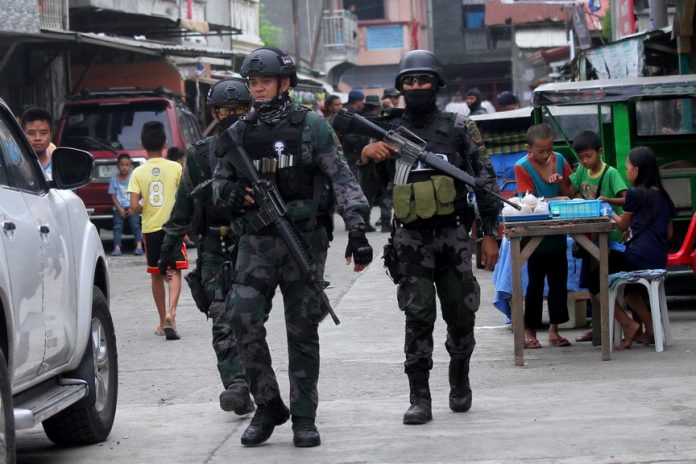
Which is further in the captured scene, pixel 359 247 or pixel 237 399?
pixel 237 399

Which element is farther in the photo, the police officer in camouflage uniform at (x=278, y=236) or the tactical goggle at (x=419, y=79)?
the tactical goggle at (x=419, y=79)

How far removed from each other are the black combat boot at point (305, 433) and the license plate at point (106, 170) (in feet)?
46.2

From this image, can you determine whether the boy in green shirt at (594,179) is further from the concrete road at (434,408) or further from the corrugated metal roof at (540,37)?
the corrugated metal roof at (540,37)

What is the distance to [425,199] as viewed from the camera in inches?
288

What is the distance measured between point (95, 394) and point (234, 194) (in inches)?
48.6

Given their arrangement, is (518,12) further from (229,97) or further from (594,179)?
(229,97)

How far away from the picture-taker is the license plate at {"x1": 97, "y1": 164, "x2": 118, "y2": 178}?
20.4 metres

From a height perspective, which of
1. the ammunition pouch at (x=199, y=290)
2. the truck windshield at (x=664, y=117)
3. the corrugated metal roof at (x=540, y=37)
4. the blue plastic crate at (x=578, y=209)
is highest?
the corrugated metal roof at (x=540, y=37)

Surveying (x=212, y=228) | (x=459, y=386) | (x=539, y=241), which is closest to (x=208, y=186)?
(x=212, y=228)

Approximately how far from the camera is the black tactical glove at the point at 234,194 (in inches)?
268

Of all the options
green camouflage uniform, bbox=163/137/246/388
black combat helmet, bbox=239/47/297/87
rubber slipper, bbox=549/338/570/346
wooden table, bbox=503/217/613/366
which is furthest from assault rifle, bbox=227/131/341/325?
rubber slipper, bbox=549/338/570/346

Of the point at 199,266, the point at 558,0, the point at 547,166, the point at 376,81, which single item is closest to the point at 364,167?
the point at 199,266

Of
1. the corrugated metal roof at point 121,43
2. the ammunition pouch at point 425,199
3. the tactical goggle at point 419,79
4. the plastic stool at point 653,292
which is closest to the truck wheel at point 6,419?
the ammunition pouch at point 425,199

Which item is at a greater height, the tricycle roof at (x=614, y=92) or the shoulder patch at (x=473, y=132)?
the tricycle roof at (x=614, y=92)
